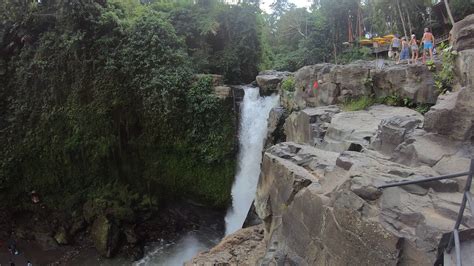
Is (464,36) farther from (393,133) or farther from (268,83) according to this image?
(268,83)

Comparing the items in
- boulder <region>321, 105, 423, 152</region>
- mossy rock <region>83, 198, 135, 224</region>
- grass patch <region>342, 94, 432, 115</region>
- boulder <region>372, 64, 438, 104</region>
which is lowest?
mossy rock <region>83, 198, 135, 224</region>

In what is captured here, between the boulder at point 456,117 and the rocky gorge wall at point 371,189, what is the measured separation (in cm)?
2

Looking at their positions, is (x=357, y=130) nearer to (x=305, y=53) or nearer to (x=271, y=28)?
(x=305, y=53)

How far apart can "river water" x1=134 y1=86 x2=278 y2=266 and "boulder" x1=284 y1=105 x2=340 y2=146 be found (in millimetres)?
3305

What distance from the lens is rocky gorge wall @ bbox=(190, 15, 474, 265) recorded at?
15.8 feet

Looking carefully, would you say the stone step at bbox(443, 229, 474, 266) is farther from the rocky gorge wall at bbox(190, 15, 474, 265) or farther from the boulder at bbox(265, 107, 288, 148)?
the boulder at bbox(265, 107, 288, 148)

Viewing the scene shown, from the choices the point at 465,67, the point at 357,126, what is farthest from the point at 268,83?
the point at 465,67

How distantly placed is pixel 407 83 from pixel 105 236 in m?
12.9

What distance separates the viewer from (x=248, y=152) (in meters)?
17.1

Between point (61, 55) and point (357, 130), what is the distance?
44.8ft

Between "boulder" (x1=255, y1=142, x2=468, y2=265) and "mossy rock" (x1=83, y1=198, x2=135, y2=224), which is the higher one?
"boulder" (x1=255, y1=142, x2=468, y2=265)

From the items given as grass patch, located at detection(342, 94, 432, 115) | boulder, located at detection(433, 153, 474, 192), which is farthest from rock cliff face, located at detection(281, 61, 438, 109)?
boulder, located at detection(433, 153, 474, 192)

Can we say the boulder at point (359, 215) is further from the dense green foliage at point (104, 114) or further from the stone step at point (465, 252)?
the dense green foliage at point (104, 114)

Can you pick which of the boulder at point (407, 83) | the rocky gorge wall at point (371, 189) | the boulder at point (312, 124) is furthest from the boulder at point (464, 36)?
the boulder at point (312, 124)
